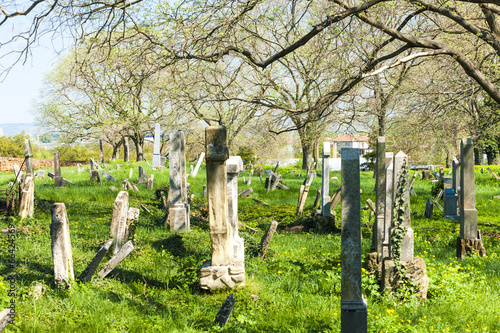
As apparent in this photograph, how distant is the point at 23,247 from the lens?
667 centimetres

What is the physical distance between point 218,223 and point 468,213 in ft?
15.8

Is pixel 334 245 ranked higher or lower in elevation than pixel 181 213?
lower

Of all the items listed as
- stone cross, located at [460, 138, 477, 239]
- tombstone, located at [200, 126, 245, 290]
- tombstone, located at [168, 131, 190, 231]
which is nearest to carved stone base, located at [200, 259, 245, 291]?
tombstone, located at [200, 126, 245, 290]

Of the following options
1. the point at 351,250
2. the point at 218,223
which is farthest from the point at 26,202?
the point at 351,250

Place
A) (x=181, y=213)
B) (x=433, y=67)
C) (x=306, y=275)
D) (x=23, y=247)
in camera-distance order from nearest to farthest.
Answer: (x=306, y=275) < (x=23, y=247) < (x=181, y=213) < (x=433, y=67)

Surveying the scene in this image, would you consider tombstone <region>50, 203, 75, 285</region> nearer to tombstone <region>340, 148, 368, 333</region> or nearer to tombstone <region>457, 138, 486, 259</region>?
tombstone <region>340, 148, 368, 333</region>

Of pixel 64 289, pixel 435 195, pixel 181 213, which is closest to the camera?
pixel 64 289

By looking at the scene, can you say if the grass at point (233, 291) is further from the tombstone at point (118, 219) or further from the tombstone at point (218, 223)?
the tombstone at point (118, 219)

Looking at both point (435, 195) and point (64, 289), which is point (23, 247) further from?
point (435, 195)

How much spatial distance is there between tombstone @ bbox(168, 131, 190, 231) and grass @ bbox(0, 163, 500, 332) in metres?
0.38

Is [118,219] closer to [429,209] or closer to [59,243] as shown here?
[59,243]

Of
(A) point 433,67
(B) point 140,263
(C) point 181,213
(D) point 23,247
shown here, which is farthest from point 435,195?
(D) point 23,247

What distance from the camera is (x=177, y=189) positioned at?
368 inches

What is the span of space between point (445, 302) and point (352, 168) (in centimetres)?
250
